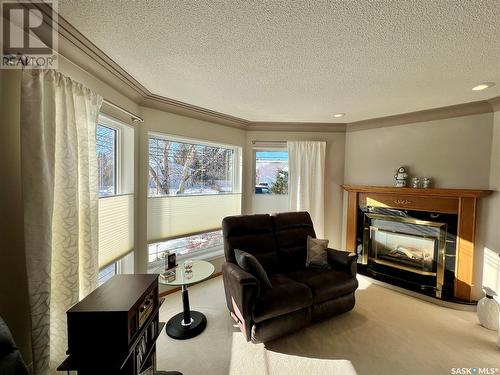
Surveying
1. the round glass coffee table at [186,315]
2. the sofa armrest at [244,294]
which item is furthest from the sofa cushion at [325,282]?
the round glass coffee table at [186,315]

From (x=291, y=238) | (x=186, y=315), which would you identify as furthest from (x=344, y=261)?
(x=186, y=315)

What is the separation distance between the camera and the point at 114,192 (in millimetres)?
2373

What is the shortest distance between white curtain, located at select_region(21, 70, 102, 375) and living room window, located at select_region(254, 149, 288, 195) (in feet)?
8.12

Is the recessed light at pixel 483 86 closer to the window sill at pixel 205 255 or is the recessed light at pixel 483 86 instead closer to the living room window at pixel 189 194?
the living room window at pixel 189 194

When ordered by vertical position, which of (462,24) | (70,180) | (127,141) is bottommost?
(70,180)

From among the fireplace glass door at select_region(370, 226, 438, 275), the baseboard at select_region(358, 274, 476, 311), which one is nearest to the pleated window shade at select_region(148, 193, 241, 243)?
the fireplace glass door at select_region(370, 226, 438, 275)

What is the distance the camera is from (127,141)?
2.43 meters

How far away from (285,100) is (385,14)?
54.7 inches

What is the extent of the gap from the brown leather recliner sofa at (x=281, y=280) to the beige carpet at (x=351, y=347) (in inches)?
5.4

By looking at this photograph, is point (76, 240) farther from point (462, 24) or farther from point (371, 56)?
point (462, 24)

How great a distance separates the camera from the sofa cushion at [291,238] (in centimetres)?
266

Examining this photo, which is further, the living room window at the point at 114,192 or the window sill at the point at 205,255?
the window sill at the point at 205,255

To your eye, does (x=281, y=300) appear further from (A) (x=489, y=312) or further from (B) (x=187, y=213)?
(A) (x=489, y=312)

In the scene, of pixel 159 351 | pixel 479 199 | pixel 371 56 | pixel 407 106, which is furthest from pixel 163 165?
pixel 479 199
